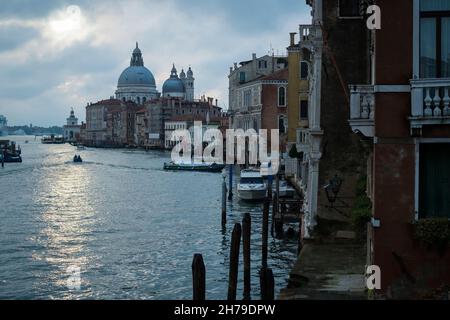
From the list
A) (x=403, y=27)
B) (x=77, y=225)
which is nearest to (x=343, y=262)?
(x=403, y=27)

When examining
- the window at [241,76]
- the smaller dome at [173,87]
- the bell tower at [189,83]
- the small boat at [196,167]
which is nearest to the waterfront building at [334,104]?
the small boat at [196,167]

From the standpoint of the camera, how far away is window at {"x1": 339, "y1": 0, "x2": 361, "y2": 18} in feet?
51.1

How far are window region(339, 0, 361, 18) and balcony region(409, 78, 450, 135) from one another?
25.5 feet

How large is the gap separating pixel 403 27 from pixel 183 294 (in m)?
9.32

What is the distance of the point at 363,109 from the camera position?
8.63m

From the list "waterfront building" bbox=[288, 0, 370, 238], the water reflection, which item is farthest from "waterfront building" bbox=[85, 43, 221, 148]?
"waterfront building" bbox=[288, 0, 370, 238]

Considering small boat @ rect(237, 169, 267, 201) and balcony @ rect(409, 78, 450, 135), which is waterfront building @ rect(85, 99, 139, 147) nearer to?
small boat @ rect(237, 169, 267, 201)

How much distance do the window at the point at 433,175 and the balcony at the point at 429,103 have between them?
1.00ft

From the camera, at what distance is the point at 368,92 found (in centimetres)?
861

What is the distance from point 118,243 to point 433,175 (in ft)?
51.9

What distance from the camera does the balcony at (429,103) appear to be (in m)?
8.04

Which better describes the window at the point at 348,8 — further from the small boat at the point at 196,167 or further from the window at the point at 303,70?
the small boat at the point at 196,167
